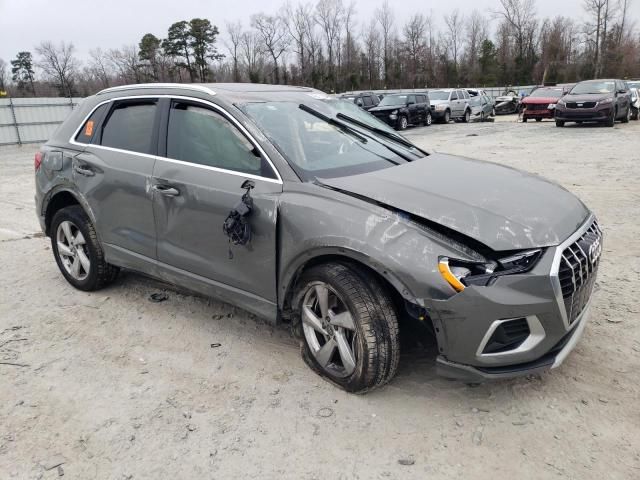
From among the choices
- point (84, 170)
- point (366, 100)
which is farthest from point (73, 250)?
point (366, 100)

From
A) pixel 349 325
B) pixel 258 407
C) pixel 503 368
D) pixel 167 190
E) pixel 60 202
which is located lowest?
pixel 258 407

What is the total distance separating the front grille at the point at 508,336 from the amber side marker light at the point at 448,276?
280 millimetres

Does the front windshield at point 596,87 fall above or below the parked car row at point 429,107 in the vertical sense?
above

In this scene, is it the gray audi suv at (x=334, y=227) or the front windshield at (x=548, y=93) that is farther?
the front windshield at (x=548, y=93)

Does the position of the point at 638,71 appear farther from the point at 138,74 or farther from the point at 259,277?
the point at 259,277

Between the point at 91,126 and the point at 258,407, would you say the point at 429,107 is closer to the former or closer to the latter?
the point at 91,126

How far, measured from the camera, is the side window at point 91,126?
14.4ft

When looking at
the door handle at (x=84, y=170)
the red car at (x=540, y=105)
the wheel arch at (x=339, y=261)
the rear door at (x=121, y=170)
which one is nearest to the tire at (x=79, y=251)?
the rear door at (x=121, y=170)

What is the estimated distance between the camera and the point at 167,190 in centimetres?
360

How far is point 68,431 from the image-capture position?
9.25 feet

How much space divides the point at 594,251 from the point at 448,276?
106 cm

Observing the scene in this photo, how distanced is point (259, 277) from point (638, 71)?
71.3 meters

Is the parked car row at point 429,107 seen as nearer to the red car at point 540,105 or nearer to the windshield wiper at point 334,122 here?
the red car at point 540,105

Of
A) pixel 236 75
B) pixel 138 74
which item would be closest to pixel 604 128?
pixel 236 75
